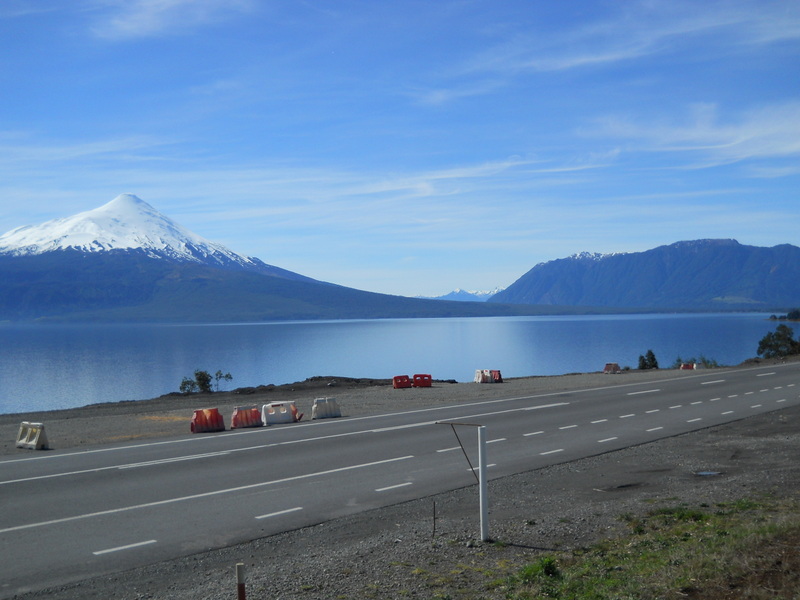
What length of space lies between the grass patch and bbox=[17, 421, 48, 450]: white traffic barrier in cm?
1372

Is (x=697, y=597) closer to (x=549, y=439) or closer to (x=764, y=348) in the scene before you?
(x=549, y=439)

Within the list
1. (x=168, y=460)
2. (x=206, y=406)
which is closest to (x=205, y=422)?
(x=168, y=460)

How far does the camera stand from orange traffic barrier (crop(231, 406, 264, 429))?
21.1 meters

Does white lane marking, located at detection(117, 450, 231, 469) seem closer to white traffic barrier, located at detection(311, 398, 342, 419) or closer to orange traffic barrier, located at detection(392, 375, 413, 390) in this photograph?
white traffic barrier, located at detection(311, 398, 342, 419)

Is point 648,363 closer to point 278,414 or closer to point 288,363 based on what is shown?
point 278,414

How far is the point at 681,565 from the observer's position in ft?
21.4

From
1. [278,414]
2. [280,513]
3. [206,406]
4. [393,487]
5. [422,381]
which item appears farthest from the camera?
[422,381]

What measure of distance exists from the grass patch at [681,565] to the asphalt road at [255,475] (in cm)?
269

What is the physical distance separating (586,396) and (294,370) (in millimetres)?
64380

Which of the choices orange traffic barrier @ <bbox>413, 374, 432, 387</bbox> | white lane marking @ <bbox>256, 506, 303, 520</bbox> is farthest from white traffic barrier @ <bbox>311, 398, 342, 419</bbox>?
orange traffic barrier @ <bbox>413, 374, 432, 387</bbox>

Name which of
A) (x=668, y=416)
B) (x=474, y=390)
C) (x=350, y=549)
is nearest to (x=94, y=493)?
(x=350, y=549)

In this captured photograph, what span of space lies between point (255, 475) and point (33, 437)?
7.57 metres

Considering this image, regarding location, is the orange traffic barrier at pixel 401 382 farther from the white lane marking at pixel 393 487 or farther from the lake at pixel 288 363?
the lake at pixel 288 363

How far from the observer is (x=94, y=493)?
11.7m
